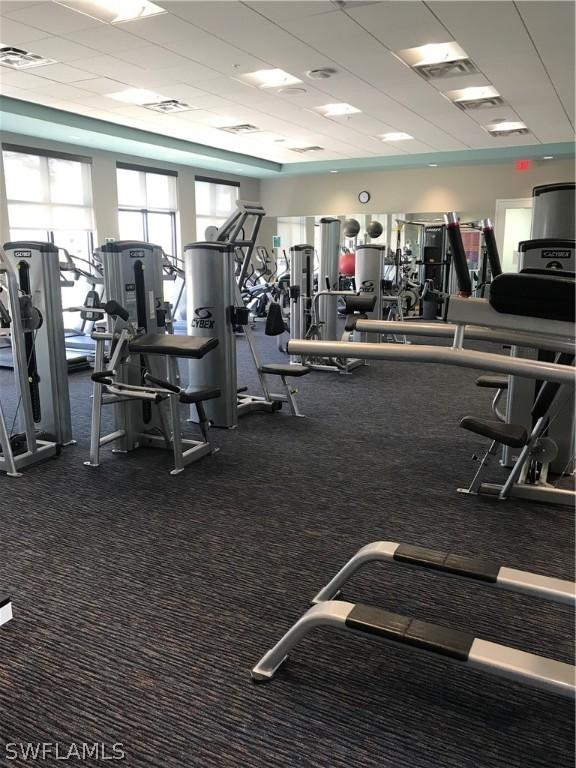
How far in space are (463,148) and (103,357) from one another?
930cm

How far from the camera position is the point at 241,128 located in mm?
9195

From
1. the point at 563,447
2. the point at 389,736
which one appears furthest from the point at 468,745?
the point at 563,447

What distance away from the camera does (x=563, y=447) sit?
3689 millimetres

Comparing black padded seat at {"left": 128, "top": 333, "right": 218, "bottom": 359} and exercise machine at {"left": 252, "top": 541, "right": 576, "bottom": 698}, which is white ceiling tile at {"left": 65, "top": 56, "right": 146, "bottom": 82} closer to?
black padded seat at {"left": 128, "top": 333, "right": 218, "bottom": 359}

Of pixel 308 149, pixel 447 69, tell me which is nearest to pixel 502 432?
pixel 447 69

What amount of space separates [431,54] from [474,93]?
5.37 ft

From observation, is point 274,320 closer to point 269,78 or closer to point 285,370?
point 285,370

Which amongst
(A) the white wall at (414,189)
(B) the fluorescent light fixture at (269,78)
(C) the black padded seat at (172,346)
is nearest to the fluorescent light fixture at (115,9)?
(B) the fluorescent light fixture at (269,78)

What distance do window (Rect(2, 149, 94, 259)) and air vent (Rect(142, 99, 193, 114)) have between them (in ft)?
8.11

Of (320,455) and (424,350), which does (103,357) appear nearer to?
(320,455)

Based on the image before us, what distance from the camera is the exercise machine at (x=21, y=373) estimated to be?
12.1 ft

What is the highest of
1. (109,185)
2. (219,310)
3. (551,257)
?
(109,185)

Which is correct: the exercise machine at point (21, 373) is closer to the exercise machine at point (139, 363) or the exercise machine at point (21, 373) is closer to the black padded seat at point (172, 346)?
the exercise machine at point (139, 363)

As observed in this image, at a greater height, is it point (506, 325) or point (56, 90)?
point (56, 90)
